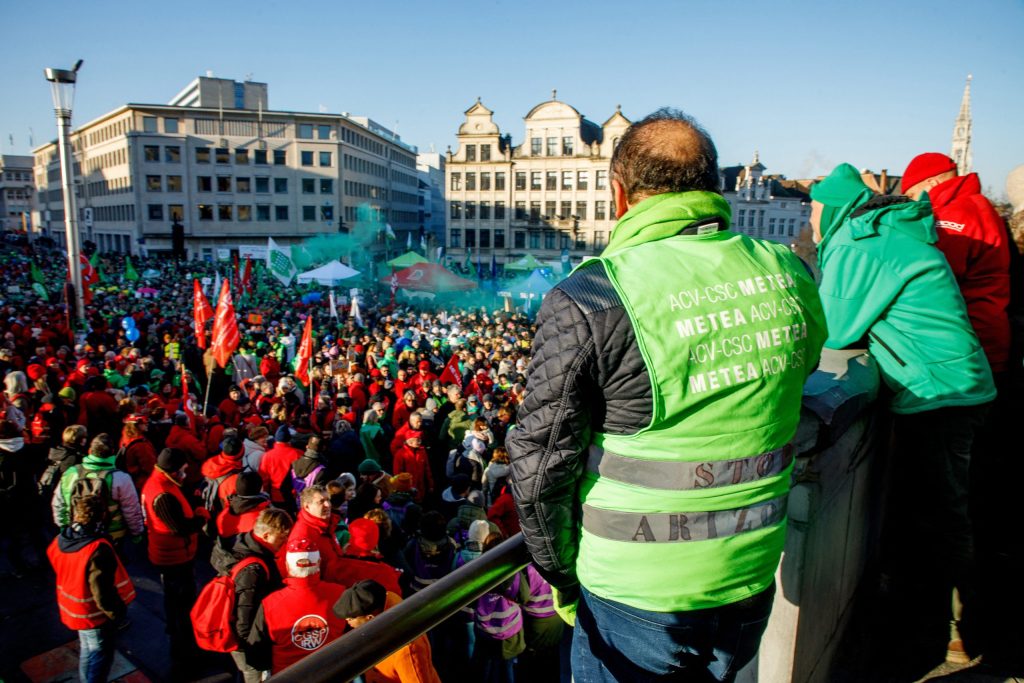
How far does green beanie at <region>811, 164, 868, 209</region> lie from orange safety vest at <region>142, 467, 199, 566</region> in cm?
561

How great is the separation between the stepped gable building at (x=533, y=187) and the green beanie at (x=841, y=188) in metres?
55.5

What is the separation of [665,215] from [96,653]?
562 centimetres

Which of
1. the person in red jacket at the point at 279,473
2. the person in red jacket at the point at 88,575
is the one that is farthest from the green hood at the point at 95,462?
the person in red jacket at the point at 279,473

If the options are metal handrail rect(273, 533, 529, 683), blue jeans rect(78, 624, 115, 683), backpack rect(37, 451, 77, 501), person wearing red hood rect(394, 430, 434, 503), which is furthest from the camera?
person wearing red hood rect(394, 430, 434, 503)

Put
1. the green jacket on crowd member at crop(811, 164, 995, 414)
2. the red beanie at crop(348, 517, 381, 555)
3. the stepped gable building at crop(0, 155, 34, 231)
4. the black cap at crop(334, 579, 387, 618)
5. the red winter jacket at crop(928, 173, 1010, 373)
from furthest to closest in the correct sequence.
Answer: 1. the stepped gable building at crop(0, 155, 34, 231)
2. the red beanie at crop(348, 517, 381, 555)
3. the black cap at crop(334, 579, 387, 618)
4. the red winter jacket at crop(928, 173, 1010, 373)
5. the green jacket on crowd member at crop(811, 164, 995, 414)

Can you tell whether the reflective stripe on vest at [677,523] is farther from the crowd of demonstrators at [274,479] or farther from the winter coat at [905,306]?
the crowd of demonstrators at [274,479]

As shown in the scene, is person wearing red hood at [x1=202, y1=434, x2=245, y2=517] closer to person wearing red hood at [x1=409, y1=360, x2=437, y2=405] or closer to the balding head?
person wearing red hood at [x1=409, y1=360, x2=437, y2=405]

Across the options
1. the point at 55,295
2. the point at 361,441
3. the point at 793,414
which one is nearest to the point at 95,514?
the point at 361,441

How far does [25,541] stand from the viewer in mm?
8188

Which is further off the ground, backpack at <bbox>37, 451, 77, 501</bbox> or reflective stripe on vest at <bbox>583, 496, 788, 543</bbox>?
reflective stripe on vest at <bbox>583, 496, 788, 543</bbox>

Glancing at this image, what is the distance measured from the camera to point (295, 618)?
3973 millimetres

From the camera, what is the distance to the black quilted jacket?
138cm

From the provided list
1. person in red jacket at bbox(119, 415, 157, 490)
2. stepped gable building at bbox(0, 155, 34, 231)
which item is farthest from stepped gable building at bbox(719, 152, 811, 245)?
stepped gable building at bbox(0, 155, 34, 231)

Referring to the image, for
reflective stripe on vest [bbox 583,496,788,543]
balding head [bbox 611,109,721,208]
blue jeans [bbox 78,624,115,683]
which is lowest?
blue jeans [bbox 78,624,115,683]
